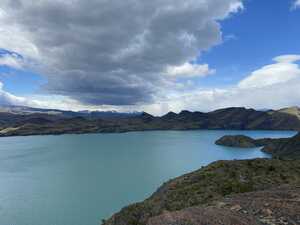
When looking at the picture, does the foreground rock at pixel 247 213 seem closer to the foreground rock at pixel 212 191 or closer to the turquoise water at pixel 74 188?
the foreground rock at pixel 212 191

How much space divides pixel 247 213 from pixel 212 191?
17886mm

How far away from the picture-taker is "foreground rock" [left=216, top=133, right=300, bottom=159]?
420ft

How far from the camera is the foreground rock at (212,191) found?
14023 mm

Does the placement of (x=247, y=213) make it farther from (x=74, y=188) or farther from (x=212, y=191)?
(x=74, y=188)

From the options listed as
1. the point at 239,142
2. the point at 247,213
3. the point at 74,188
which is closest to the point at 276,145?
the point at 239,142

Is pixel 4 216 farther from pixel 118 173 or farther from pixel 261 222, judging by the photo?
pixel 261 222

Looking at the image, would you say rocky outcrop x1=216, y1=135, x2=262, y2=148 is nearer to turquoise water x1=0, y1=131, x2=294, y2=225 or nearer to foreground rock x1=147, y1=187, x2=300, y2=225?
turquoise water x1=0, y1=131, x2=294, y2=225

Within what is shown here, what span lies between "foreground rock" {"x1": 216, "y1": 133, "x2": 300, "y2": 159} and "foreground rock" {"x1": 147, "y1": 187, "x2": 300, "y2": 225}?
92.9 m

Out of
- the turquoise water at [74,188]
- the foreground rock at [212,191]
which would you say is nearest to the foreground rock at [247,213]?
the foreground rock at [212,191]

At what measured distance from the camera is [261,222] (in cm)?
1232

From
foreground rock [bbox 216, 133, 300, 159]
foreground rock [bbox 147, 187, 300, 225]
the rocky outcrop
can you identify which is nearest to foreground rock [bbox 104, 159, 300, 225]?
foreground rock [bbox 147, 187, 300, 225]

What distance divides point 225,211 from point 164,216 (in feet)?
11.1

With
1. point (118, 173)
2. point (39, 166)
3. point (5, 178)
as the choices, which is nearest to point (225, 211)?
point (118, 173)

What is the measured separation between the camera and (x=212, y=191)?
30.5 metres
